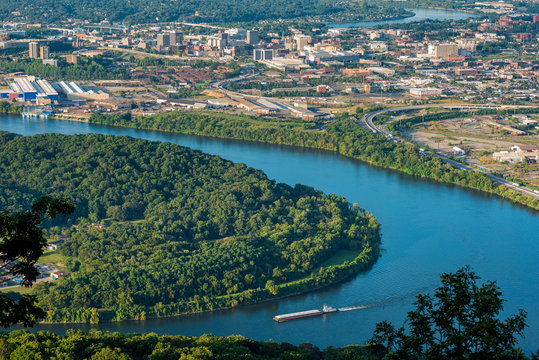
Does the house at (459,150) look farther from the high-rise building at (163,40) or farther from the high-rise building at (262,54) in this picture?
the high-rise building at (163,40)

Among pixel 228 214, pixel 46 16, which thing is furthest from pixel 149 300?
pixel 46 16

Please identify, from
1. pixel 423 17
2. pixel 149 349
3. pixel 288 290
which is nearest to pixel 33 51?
pixel 423 17

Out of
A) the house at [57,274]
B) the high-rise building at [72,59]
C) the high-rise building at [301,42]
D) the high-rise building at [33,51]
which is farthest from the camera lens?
the high-rise building at [301,42]

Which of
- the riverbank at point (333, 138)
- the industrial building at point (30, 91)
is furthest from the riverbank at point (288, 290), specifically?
the industrial building at point (30, 91)

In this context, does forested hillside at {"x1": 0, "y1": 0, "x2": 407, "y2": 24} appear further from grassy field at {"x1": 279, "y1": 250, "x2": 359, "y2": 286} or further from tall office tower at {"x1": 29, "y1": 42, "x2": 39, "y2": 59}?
grassy field at {"x1": 279, "y1": 250, "x2": 359, "y2": 286}

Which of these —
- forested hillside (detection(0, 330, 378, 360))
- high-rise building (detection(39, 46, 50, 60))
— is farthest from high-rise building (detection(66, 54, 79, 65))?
forested hillside (detection(0, 330, 378, 360))
